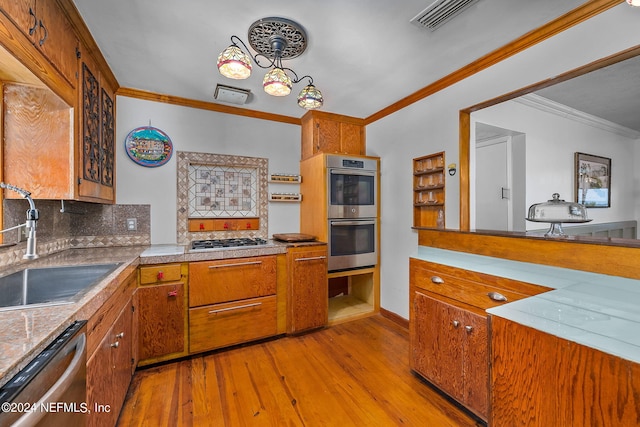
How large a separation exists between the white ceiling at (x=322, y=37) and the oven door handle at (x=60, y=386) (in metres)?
1.72

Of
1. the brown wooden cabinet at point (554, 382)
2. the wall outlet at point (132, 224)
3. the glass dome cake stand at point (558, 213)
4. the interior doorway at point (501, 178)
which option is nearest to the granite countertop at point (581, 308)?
the brown wooden cabinet at point (554, 382)

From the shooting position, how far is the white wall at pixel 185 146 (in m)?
2.47

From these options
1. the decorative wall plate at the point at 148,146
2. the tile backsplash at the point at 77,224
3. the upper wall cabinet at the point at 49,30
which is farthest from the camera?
the decorative wall plate at the point at 148,146

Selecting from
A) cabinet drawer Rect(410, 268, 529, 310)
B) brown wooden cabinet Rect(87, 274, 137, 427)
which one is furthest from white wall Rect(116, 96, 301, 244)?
cabinet drawer Rect(410, 268, 529, 310)

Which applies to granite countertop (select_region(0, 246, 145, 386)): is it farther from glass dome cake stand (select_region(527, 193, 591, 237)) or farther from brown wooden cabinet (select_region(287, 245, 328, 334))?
glass dome cake stand (select_region(527, 193, 591, 237))

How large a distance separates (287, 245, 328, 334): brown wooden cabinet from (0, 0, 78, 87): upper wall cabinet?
1975mm

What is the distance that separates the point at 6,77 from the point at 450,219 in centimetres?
301

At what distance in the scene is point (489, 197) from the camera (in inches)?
129

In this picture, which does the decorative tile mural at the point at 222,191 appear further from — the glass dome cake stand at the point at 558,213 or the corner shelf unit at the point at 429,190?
the glass dome cake stand at the point at 558,213

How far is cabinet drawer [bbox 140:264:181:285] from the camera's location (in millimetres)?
1969

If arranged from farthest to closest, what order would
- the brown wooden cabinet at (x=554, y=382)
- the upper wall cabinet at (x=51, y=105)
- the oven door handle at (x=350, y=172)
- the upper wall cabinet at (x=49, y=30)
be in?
the oven door handle at (x=350, y=172), the upper wall cabinet at (x=51, y=105), the upper wall cabinet at (x=49, y=30), the brown wooden cabinet at (x=554, y=382)

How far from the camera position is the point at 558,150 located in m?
3.08

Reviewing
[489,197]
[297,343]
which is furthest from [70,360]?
[489,197]

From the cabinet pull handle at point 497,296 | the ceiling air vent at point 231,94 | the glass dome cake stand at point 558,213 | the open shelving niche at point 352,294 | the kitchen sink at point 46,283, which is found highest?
the ceiling air vent at point 231,94
